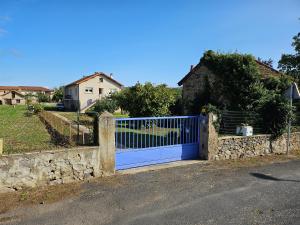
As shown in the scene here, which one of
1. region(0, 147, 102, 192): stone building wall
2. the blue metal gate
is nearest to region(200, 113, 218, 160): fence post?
the blue metal gate

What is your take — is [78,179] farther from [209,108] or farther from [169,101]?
[169,101]

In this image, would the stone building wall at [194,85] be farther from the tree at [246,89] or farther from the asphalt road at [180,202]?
the asphalt road at [180,202]

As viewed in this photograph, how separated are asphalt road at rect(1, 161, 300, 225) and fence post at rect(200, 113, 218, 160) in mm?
1661

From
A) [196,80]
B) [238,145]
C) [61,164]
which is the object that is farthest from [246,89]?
[61,164]

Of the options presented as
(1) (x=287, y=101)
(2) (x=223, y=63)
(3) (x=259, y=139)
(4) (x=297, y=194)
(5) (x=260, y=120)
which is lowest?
(4) (x=297, y=194)

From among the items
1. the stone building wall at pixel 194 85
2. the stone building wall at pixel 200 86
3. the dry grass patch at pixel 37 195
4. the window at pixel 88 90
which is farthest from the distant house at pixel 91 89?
the dry grass patch at pixel 37 195

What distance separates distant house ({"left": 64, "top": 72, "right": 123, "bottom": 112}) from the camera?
4859 centimetres

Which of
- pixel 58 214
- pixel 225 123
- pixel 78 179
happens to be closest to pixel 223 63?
pixel 225 123

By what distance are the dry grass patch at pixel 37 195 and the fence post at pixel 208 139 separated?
16.9 ft

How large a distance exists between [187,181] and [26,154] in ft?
14.6

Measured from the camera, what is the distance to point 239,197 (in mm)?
6910

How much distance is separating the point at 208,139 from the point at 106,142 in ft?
13.5

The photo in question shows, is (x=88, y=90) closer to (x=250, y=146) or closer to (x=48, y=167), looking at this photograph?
(x=250, y=146)

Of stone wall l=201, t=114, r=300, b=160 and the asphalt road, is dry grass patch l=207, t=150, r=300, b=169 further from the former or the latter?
the asphalt road
